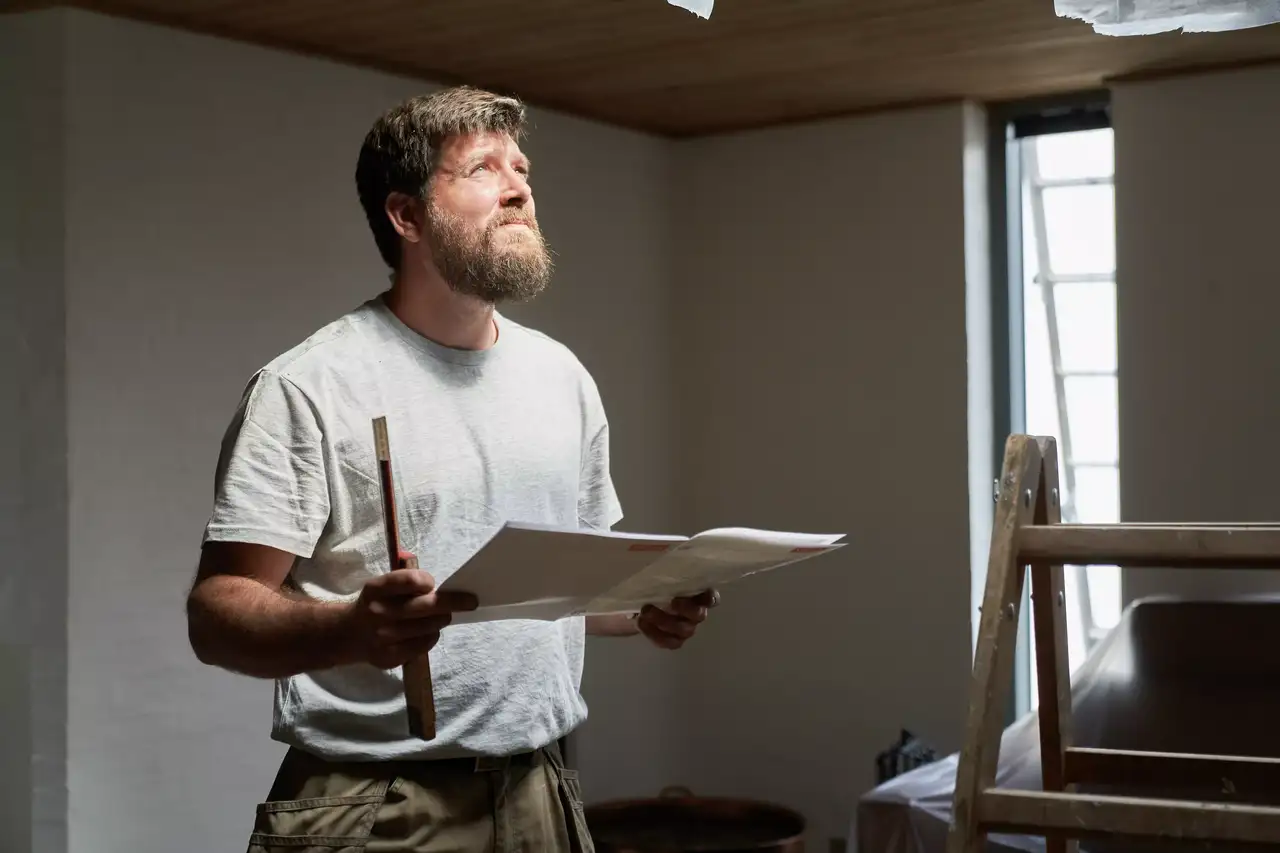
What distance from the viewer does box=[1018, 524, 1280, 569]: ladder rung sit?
4.62ft

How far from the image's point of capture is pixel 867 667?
429 centimetres

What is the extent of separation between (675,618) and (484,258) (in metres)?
0.48

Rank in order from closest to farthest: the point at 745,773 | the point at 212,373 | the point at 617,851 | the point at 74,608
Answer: the point at 74,608
the point at 212,373
the point at 617,851
the point at 745,773

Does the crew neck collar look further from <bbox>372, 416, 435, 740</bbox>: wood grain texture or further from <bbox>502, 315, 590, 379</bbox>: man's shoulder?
<bbox>372, 416, 435, 740</bbox>: wood grain texture

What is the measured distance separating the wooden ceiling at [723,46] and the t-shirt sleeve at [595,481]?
143 cm

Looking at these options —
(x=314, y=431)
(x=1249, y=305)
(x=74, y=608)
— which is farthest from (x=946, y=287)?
(x=314, y=431)

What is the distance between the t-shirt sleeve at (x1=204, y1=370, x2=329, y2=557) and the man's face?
269 millimetres

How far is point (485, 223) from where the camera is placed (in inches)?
71.4

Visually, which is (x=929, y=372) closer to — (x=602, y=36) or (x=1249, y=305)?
(x=1249, y=305)

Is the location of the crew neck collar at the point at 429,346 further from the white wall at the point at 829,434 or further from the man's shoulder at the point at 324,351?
the white wall at the point at 829,434

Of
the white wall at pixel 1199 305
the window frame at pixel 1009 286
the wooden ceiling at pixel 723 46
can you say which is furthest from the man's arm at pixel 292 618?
the window frame at pixel 1009 286

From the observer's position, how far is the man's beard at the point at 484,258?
1763 mm

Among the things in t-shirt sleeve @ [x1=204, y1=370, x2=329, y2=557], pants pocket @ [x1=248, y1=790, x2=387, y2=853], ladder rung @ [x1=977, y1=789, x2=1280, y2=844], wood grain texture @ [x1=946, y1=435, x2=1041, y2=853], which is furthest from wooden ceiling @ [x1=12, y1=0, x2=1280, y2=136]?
ladder rung @ [x1=977, y1=789, x2=1280, y2=844]

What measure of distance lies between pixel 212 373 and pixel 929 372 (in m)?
1.98
